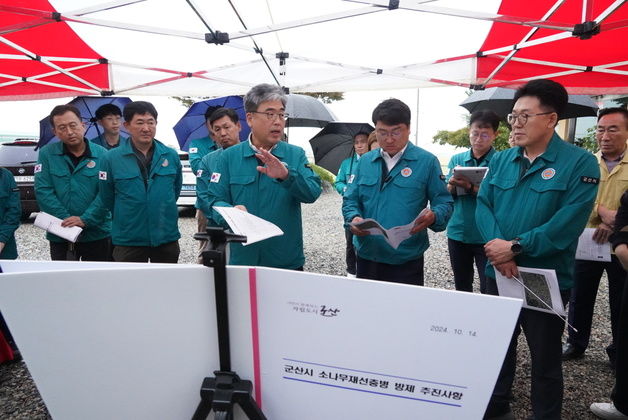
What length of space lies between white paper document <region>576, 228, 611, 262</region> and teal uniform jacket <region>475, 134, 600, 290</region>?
3.35 ft

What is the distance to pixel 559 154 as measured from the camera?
1801mm

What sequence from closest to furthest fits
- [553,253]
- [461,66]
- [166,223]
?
[553,253] < [166,223] < [461,66]

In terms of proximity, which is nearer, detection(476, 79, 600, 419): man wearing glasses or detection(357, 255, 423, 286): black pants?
detection(476, 79, 600, 419): man wearing glasses

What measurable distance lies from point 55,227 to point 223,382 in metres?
2.69

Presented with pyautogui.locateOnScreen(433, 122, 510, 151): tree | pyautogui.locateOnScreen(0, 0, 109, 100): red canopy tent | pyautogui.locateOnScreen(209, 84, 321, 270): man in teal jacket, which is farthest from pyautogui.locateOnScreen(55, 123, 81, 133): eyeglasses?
pyautogui.locateOnScreen(433, 122, 510, 151): tree

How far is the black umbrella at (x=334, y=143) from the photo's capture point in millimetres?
6340

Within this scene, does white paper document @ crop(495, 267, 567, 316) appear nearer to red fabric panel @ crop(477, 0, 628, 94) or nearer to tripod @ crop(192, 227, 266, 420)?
tripod @ crop(192, 227, 266, 420)

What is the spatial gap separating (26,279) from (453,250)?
116 inches

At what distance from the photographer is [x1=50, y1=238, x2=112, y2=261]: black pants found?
3140 mm

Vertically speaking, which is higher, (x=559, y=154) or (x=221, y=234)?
(x=559, y=154)

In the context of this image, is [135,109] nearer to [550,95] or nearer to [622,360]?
[550,95]

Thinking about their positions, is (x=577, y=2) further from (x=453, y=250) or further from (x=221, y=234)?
(x=221, y=234)

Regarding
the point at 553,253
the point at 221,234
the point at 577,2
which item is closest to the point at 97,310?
the point at 221,234

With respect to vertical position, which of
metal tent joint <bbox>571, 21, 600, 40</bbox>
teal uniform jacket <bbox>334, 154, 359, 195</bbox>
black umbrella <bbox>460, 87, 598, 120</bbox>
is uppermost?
metal tent joint <bbox>571, 21, 600, 40</bbox>
